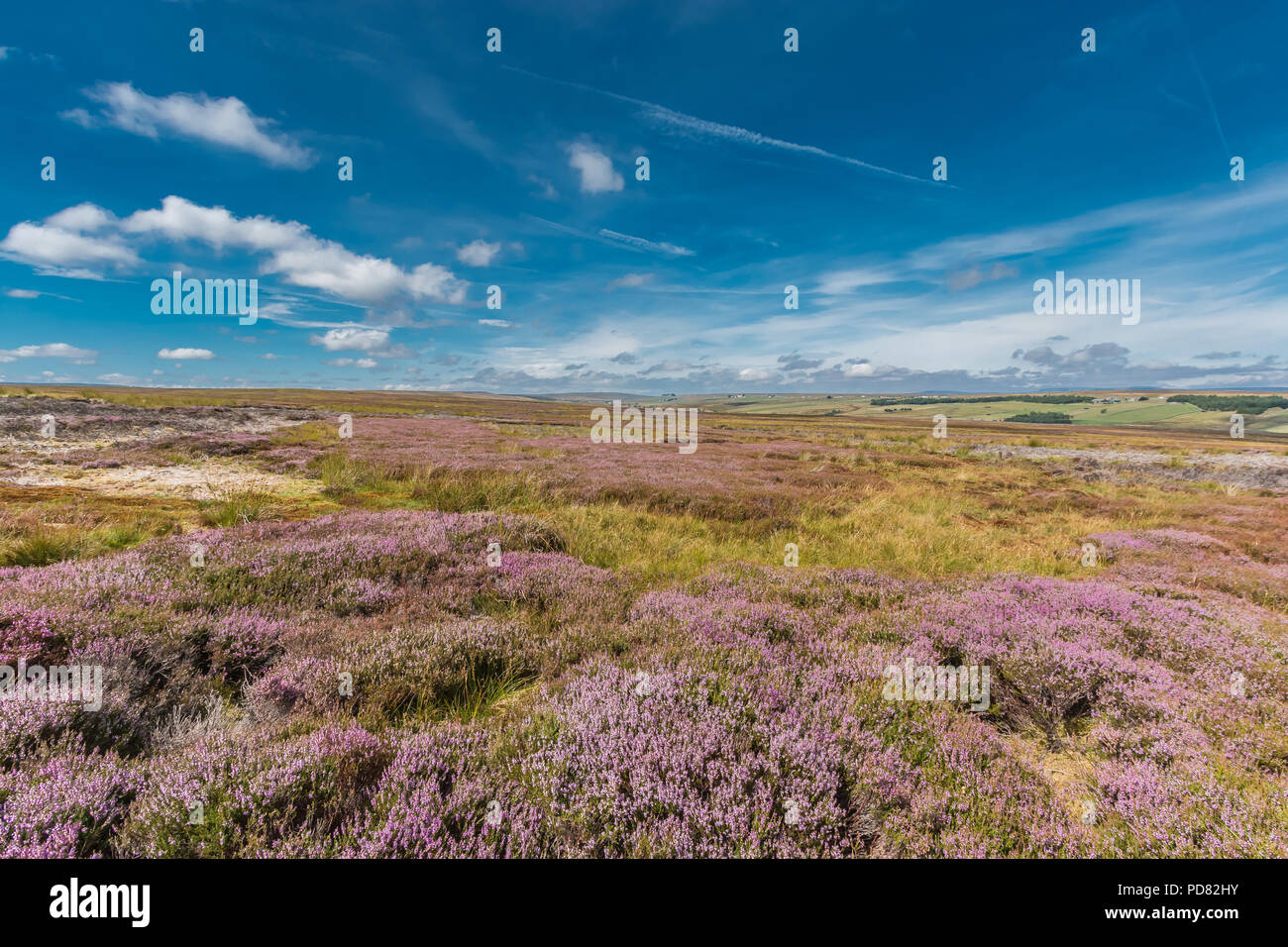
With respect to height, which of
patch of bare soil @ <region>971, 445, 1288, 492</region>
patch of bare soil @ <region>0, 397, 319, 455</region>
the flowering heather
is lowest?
the flowering heather

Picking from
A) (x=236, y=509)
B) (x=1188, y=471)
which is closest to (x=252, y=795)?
(x=236, y=509)

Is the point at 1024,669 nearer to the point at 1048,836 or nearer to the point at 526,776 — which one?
the point at 1048,836

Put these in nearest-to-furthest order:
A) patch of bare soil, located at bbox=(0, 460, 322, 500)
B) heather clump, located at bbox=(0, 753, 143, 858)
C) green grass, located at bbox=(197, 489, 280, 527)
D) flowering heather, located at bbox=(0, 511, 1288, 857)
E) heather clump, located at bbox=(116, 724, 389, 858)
→ heather clump, located at bbox=(0, 753, 143, 858)
heather clump, located at bbox=(116, 724, 389, 858)
flowering heather, located at bbox=(0, 511, 1288, 857)
green grass, located at bbox=(197, 489, 280, 527)
patch of bare soil, located at bbox=(0, 460, 322, 500)

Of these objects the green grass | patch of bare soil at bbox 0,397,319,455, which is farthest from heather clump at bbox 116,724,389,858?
patch of bare soil at bbox 0,397,319,455

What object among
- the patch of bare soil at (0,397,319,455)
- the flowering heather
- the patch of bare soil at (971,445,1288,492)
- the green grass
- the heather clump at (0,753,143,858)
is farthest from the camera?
the patch of bare soil at (971,445,1288,492)

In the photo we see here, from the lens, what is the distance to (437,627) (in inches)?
167

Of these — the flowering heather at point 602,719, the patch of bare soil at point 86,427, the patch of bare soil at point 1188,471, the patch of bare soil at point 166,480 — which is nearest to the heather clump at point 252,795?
the flowering heather at point 602,719

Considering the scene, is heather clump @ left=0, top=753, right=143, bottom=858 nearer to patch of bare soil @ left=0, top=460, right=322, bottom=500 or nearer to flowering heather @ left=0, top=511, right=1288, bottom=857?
flowering heather @ left=0, top=511, right=1288, bottom=857

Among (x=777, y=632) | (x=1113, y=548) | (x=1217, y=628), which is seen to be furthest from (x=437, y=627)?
(x=1113, y=548)

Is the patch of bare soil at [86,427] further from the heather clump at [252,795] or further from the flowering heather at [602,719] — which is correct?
the heather clump at [252,795]

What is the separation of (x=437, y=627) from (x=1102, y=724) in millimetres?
5619

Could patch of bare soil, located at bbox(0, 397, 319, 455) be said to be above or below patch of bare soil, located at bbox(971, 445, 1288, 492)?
above
